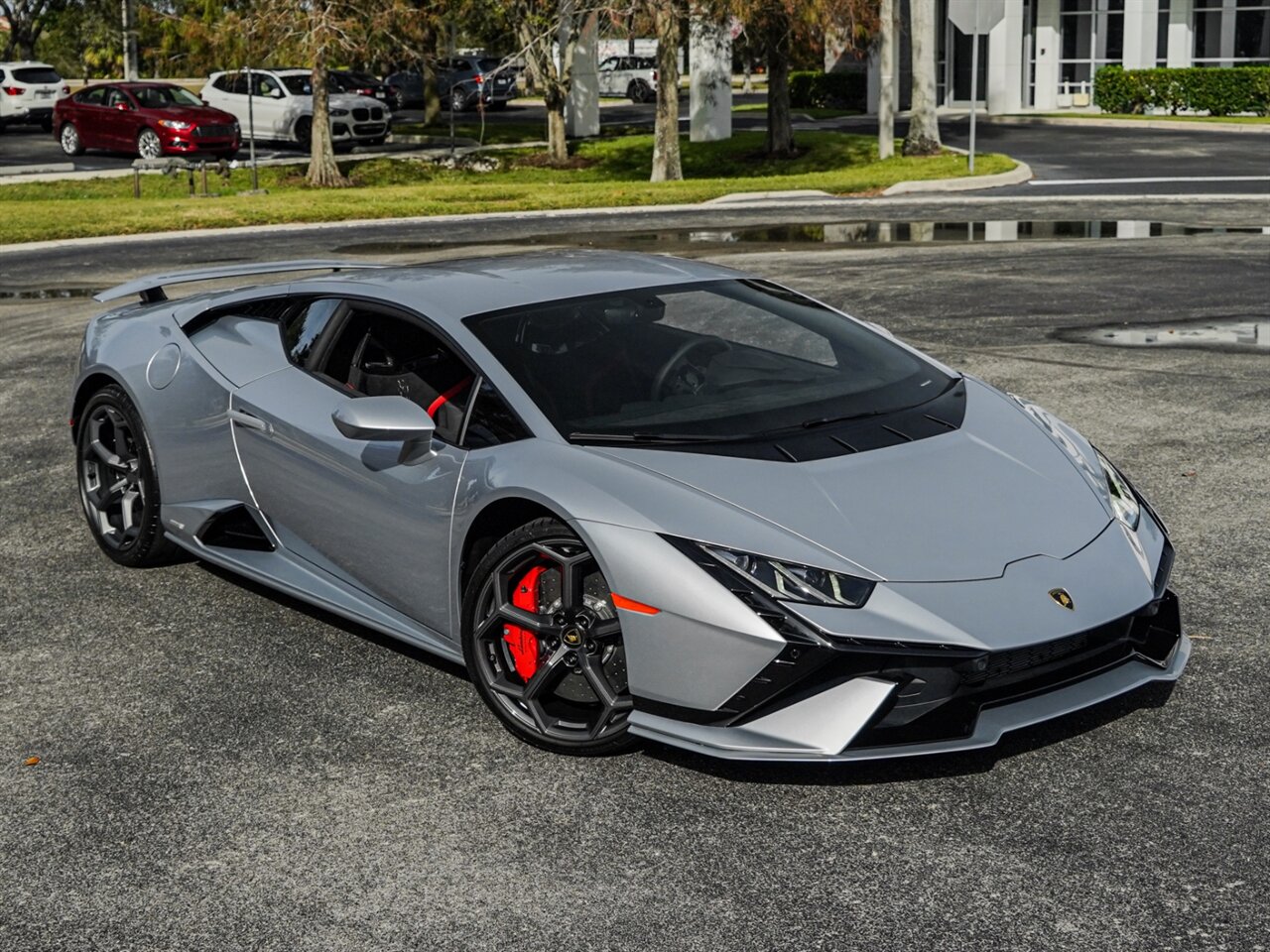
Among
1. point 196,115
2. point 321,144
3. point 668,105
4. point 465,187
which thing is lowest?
point 465,187

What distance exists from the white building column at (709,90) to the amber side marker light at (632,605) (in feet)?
110

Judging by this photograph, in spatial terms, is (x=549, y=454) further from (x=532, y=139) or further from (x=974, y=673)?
(x=532, y=139)

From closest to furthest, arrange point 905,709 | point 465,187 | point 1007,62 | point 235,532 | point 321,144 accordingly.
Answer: point 905,709
point 235,532
point 465,187
point 321,144
point 1007,62

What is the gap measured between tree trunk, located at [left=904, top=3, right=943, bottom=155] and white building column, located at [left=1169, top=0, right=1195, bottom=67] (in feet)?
54.8

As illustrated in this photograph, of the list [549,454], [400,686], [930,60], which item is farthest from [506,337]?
[930,60]

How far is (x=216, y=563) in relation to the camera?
622cm

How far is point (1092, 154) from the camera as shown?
33.4m

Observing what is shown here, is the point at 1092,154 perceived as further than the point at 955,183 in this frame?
Yes

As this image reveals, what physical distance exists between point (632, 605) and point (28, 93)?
51063 mm

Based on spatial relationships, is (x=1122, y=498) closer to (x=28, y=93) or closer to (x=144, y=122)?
(x=144, y=122)

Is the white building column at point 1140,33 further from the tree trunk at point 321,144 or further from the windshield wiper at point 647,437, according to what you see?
the windshield wiper at point 647,437

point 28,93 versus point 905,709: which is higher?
point 28,93

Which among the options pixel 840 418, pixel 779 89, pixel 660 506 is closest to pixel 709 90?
pixel 779 89

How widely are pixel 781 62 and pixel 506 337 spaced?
1240 inches
